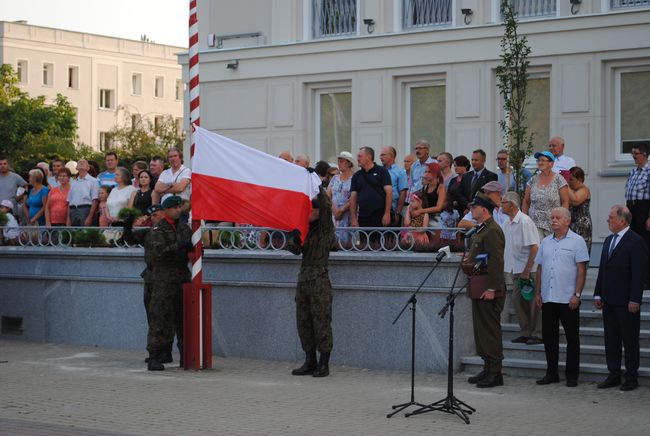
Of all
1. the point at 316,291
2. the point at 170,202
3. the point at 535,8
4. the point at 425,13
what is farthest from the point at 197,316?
the point at 425,13

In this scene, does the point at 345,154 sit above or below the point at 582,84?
below

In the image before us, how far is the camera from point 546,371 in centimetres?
1362

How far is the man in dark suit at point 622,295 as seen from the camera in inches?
506

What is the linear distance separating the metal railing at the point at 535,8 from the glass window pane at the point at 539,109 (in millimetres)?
1175

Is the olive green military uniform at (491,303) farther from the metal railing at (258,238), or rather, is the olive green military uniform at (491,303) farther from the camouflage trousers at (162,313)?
the camouflage trousers at (162,313)

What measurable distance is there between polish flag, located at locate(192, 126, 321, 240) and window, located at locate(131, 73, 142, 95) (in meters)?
80.5

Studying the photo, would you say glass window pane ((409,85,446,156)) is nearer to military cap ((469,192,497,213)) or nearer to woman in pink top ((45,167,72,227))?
woman in pink top ((45,167,72,227))

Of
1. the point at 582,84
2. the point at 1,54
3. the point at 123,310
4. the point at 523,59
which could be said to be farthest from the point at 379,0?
the point at 1,54

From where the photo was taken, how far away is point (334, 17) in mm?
25109

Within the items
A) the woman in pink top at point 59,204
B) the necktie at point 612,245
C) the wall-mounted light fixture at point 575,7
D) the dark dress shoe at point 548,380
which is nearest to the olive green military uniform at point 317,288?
the dark dress shoe at point 548,380

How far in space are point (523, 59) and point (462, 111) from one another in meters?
5.68

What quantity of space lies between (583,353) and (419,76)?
10796mm

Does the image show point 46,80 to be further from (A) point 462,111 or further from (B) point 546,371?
(B) point 546,371

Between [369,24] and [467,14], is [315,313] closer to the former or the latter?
[467,14]
